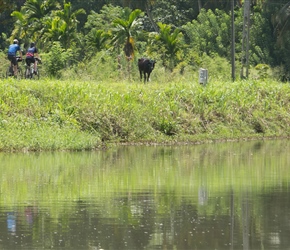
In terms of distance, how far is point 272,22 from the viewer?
181ft

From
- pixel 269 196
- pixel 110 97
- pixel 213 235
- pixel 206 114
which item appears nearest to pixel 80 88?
pixel 110 97

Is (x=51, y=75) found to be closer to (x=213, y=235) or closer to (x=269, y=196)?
(x=269, y=196)

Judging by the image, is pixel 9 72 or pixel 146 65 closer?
pixel 9 72

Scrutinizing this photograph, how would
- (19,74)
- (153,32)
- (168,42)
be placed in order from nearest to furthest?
(19,74)
(168,42)
(153,32)

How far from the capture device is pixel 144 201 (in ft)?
51.3

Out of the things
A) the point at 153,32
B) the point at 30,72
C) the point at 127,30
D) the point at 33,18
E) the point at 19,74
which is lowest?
the point at 19,74

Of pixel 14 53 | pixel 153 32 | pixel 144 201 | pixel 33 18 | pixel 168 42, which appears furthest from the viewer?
pixel 153 32

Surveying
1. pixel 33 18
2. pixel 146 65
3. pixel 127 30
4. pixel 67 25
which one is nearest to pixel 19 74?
pixel 146 65

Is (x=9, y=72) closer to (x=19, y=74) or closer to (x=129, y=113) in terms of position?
(x=19, y=74)

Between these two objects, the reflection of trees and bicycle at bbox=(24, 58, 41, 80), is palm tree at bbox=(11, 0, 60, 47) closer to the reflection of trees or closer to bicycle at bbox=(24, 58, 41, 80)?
bicycle at bbox=(24, 58, 41, 80)

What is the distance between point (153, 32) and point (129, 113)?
2299 cm

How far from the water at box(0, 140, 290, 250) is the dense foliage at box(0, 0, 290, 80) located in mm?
15641

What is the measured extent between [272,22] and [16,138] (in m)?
32.1

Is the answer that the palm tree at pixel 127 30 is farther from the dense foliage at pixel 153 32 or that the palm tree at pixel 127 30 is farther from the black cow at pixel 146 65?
the black cow at pixel 146 65
